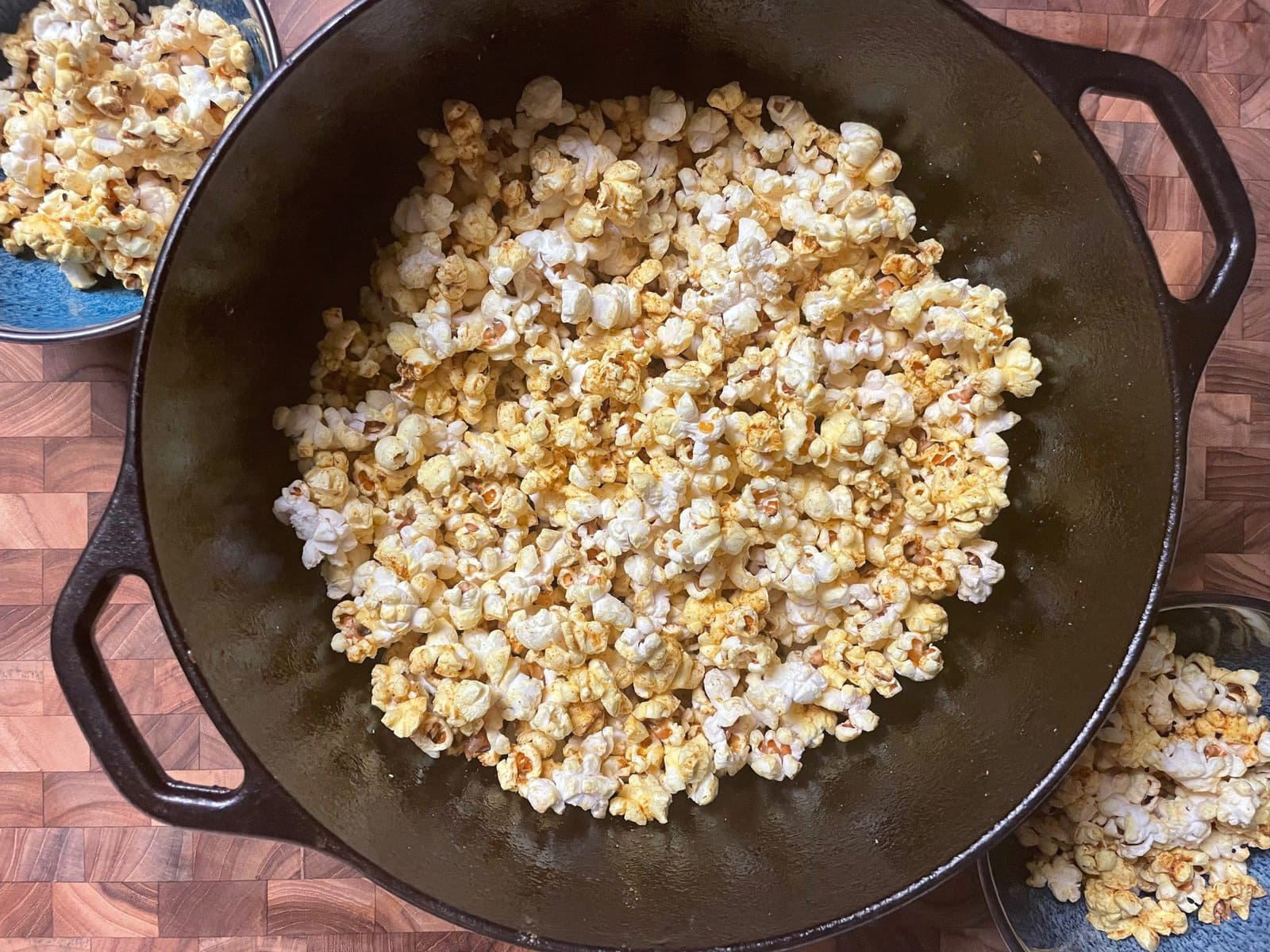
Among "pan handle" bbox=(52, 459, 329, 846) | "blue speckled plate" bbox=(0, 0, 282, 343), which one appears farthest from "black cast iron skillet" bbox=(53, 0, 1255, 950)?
"blue speckled plate" bbox=(0, 0, 282, 343)

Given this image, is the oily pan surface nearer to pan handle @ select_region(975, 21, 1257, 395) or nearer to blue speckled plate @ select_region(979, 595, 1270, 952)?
pan handle @ select_region(975, 21, 1257, 395)

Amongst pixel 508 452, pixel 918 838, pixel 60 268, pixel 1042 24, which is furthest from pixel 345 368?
pixel 1042 24

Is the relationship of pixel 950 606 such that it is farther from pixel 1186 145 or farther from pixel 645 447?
pixel 1186 145

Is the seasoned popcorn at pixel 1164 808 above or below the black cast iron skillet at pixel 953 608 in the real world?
below

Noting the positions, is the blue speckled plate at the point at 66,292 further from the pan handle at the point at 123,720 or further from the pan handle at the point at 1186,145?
the pan handle at the point at 1186,145

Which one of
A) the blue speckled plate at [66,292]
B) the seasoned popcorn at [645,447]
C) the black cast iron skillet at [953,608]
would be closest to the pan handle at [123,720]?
the black cast iron skillet at [953,608]

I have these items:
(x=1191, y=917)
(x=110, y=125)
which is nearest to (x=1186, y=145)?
(x=1191, y=917)

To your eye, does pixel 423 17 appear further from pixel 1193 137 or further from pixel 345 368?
pixel 1193 137
